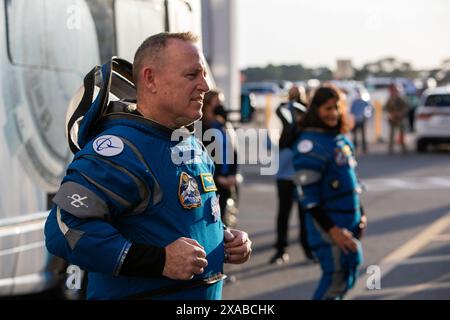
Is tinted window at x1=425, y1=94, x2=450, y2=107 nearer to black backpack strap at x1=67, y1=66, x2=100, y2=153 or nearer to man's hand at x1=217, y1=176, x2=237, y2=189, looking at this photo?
man's hand at x1=217, y1=176, x2=237, y2=189

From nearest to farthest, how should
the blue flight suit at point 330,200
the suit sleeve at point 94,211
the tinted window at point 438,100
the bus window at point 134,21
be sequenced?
1. the suit sleeve at point 94,211
2. the blue flight suit at point 330,200
3. the bus window at point 134,21
4. the tinted window at point 438,100

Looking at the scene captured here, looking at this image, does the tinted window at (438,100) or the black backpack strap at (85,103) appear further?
the tinted window at (438,100)

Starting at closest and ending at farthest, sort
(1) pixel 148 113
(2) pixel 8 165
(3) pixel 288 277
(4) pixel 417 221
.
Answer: (1) pixel 148 113
(2) pixel 8 165
(3) pixel 288 277
(4) pixel 417 221

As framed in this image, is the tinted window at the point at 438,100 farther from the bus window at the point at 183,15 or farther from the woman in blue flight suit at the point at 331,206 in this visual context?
the woman in blue flight suit at the point at 331,206

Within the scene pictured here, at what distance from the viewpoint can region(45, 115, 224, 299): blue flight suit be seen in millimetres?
2463

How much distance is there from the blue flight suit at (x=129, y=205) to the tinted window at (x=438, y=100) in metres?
19.1

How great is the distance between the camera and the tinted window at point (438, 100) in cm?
2098

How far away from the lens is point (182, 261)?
8.20 ft

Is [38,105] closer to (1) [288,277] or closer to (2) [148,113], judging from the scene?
(2) [148,113]

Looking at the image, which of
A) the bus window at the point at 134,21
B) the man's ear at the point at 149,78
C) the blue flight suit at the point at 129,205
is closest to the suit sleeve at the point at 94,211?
the blue flight suit at the point at 129,205

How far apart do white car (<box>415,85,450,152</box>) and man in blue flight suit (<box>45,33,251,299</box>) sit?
18.7 m

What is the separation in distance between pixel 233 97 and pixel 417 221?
11.8 ft
